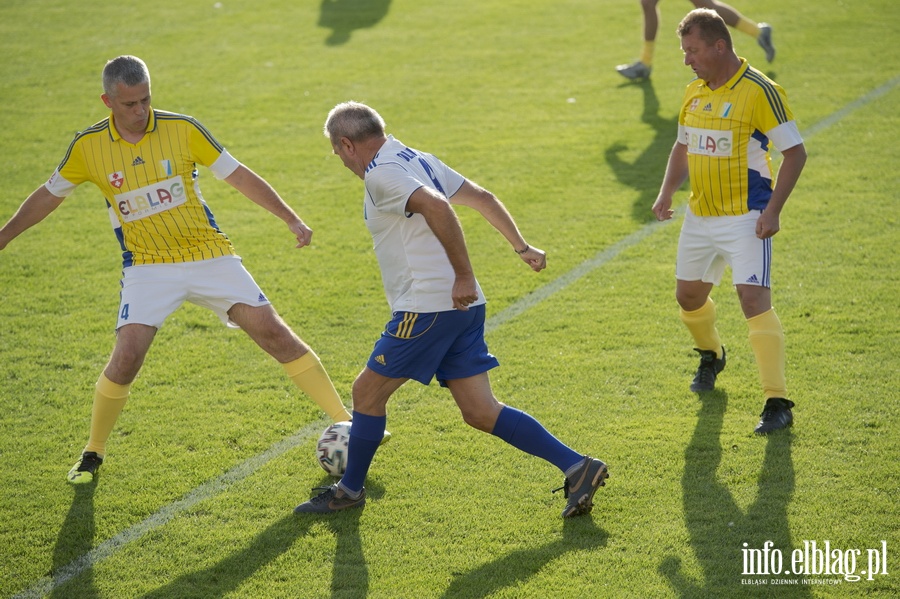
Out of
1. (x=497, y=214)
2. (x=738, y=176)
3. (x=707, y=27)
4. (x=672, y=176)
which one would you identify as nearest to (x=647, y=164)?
(x=672, y=176)

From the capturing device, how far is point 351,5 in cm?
1463

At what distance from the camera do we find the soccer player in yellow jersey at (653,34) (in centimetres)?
1120

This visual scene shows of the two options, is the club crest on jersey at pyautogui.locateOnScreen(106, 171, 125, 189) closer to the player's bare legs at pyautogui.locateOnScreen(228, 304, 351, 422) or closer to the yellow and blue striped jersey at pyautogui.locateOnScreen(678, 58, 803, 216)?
the player's bare legs at pyautogui.locateOnScreen(228, 304, 351, 422)

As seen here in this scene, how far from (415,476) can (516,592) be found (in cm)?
109

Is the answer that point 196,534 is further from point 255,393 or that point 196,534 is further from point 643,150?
point 643,150

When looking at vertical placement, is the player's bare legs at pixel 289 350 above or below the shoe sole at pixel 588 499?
above

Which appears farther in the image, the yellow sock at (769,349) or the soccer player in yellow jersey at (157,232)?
the yellow sock at (769,349)

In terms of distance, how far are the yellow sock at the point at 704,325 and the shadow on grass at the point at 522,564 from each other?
1.69 m

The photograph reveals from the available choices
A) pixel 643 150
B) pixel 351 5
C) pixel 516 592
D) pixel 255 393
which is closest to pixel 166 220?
pixel 255 393

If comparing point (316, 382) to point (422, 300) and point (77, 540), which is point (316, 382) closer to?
point (422, 300)

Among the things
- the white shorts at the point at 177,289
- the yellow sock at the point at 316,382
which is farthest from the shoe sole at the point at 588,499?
the white shorts at the point at 177,289

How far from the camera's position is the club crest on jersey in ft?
16.1

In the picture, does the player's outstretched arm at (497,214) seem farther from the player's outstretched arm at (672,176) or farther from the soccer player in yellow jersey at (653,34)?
the soccer player in yellow jersey at (653,34)
